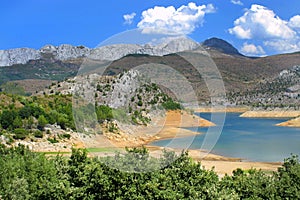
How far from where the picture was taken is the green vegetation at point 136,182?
1224 centimetres

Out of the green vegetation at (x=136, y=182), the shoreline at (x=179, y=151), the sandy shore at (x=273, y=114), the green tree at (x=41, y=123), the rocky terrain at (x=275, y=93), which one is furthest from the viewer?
the rocky terrain at (x=275, y=93)

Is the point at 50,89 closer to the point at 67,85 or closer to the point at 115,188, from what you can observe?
the point at 67,85

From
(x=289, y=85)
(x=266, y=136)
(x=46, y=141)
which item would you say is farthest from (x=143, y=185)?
(x=289, y=85)

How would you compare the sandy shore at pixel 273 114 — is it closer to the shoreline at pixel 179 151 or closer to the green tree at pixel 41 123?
the shoreline at pixel 179 151

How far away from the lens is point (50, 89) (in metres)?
75.9

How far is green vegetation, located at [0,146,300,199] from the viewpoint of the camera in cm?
1224

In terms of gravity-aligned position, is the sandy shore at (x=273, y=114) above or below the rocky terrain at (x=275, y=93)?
below

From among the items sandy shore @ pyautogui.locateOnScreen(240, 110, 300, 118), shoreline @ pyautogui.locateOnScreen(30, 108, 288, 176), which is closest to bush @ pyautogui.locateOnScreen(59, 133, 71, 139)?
shoreline @ pyautogui.locateOnScreen(30, 108, 288, 176)

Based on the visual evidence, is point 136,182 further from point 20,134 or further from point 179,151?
point 20,134

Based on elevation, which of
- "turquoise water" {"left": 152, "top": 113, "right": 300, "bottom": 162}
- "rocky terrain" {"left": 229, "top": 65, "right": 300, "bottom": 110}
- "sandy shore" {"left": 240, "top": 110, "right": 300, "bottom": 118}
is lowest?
"turquoise water" {"left": 152, "top": 113, "right": 300, "bottom": 162}

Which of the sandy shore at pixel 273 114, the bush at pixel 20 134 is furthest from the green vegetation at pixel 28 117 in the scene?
the sandy shore at pixel 273 114

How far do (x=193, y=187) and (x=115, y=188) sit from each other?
2661 mm

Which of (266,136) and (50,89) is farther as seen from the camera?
(50,89)

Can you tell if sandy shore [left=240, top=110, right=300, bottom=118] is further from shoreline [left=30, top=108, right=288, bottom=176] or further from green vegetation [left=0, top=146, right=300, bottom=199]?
green vegetation [left=0, top=146, right=300, bottom=199]
